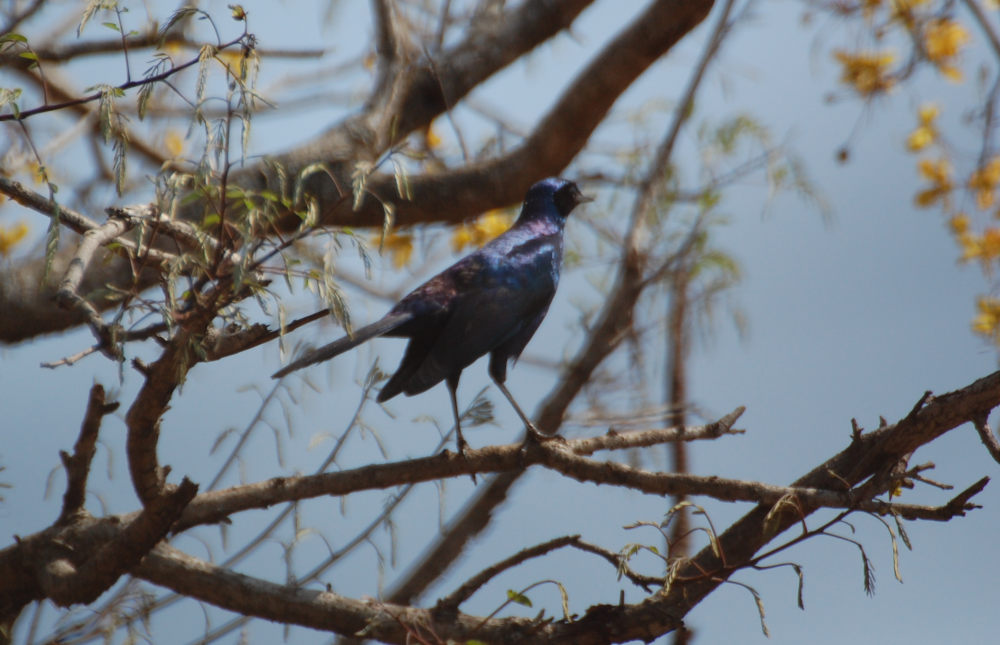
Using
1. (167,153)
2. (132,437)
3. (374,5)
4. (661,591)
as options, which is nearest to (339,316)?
Result: (132,437)

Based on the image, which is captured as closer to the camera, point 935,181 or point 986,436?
point 986,436

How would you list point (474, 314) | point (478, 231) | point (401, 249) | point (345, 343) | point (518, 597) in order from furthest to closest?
point (478, 231)
point (401, 249)
point (474, 314)
point (345, 343)
point (518, 597)

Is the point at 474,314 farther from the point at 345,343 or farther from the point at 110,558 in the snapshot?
the point at 110,558

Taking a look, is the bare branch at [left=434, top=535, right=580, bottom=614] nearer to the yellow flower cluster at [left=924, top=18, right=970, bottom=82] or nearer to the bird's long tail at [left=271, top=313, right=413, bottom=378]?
the bird's long tail at [left=271, top=313, right=413, bottom=378]

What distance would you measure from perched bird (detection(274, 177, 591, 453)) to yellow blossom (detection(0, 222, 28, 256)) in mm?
2009

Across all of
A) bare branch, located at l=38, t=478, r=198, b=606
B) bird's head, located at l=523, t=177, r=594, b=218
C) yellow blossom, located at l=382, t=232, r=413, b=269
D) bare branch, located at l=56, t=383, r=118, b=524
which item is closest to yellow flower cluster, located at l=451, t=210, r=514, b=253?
yellow blossom, located at l=382, t=232, r=413, b=269

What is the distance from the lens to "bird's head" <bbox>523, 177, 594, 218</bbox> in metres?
4.99

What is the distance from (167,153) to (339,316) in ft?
13.4

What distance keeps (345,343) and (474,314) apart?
81 cm

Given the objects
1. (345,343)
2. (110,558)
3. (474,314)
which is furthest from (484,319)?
(110,558)

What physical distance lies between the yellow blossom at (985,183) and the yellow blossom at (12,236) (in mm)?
4293

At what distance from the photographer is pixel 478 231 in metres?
5.38

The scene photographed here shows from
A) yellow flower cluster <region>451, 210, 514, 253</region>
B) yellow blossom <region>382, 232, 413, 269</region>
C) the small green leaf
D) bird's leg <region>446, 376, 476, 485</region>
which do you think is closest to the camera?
the small green leaf

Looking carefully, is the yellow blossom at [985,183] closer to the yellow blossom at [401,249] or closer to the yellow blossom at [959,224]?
the yellow blossom at [959,224]
